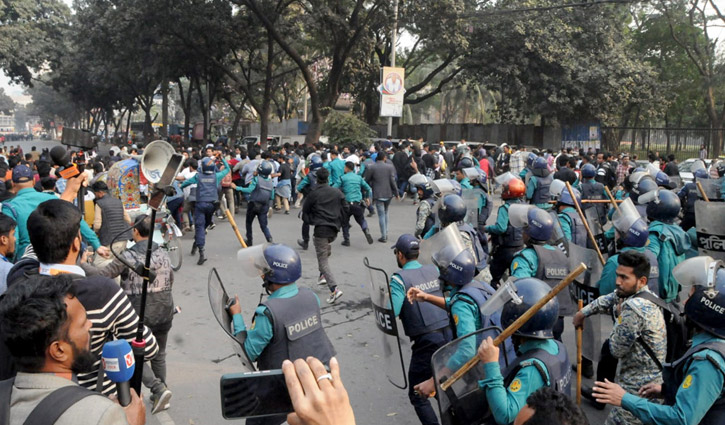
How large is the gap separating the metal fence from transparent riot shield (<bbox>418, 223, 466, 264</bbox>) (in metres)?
23.1

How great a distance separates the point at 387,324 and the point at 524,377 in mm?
1454

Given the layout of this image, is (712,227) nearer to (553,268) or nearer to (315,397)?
(553,268)

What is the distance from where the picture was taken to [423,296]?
4059 millimetres

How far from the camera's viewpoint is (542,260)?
5109mm

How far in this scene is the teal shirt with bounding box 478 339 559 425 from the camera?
2.79 meters

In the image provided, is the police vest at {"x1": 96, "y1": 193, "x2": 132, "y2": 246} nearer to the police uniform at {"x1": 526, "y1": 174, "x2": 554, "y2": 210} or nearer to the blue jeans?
the blue jeans

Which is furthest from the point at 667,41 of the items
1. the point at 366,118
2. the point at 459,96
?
the point at 459,96

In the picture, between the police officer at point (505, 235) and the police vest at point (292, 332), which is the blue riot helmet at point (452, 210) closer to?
the police officer at point (505, 235)

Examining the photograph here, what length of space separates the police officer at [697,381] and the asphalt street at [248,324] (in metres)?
2.27

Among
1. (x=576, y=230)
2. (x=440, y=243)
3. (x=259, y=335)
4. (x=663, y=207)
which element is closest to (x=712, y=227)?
(x=576, y=230)

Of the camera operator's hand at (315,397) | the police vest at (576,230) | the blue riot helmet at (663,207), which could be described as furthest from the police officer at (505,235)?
the camera operator's hand at (315,397)

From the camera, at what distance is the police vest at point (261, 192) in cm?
1046

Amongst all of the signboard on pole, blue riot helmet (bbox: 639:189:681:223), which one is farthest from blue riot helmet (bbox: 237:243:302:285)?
the signboard on pole

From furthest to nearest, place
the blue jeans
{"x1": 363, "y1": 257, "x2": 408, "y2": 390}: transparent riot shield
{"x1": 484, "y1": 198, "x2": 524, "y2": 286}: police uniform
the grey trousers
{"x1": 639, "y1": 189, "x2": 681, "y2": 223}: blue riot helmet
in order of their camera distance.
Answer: the blue jeans
the grey trousers
{"x1": 484, "y1": 198, "x2": 524, "y2": 286}: police uniform
{"x1": 639, "y1": 189, "x2": 681, "y2": 223}: blue riot helmet
{"x1": 363, "y1": 257, "x2": 408, "y2": 390}: transparent riot shield
